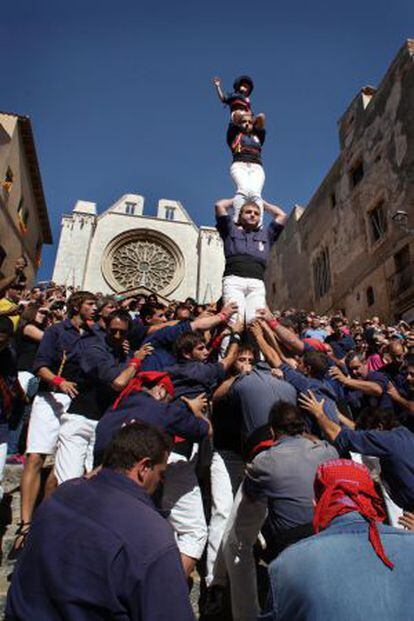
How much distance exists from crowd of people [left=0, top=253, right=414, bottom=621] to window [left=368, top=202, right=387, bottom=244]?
38.6 feet

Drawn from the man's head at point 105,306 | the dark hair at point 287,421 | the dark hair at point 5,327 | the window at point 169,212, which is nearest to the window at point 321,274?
the man's head at point 105,306

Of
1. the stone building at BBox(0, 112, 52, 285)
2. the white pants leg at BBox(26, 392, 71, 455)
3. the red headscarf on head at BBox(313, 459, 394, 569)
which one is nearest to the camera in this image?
the red headscarf on head at BBox(313, 459, 394, 569)

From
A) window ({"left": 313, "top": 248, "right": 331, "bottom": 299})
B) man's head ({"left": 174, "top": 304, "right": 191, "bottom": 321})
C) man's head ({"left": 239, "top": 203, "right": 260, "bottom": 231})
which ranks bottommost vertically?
man's head ({"left": 174, "top": 304, "right": 191, "bottom": 321})

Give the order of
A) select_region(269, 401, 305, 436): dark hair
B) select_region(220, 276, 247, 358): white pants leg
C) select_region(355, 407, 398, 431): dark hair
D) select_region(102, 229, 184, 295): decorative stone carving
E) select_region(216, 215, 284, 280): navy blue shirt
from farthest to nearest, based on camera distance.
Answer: select_region(102, 229, 184, 295): decorative stone carving < select_region(216, 215, 284, 280): navy blue shirt < select_region(220, 276, 247, 358): white pants leg < select_region(355, 407, 398, 431): dark hair < select_region(269, 401, 305, 436): dark hair

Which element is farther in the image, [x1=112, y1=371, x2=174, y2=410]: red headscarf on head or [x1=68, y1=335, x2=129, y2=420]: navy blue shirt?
[x1=68, y1=335, x2=129, y2=420]: navy blue shirt

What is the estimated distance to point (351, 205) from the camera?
18859mm

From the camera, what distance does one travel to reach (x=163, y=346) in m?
4.11

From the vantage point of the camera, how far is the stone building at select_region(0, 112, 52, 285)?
18391 mm

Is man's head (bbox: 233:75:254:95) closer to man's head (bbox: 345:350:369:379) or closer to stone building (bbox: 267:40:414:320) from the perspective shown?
man's head (bbox: 345:350:369:379)

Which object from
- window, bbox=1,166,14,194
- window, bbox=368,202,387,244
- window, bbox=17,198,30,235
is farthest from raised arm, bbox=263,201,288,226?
window, bbox=17,198,30,235

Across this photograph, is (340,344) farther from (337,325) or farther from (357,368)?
(357,368)

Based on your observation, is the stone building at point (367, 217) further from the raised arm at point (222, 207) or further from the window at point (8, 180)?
the window at point (8, 180)

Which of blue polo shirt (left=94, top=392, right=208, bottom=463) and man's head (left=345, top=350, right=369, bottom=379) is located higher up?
man's head (left=345, top=350, right=369, bottom=379)

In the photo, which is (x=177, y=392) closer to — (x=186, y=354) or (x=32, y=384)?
(x=186, y=354)
